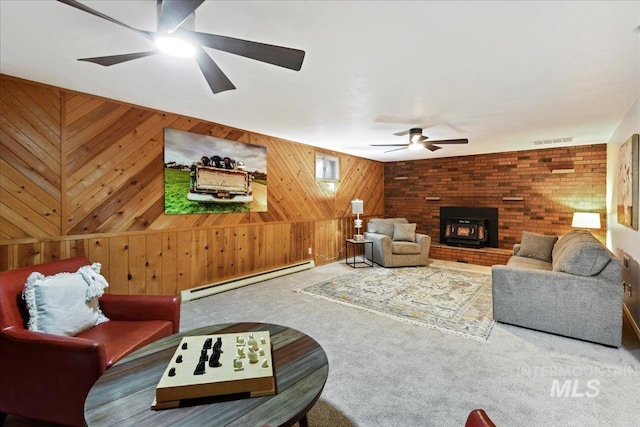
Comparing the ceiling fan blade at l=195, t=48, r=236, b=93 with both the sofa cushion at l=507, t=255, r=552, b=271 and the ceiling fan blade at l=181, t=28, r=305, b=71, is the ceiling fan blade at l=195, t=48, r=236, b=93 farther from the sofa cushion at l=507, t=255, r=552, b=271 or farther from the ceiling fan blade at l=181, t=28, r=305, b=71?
the sofa cushion at l=507, t=255, r=552, b=271

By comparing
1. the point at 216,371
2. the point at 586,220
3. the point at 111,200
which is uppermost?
the point at 111,200

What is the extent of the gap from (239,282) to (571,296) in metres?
3.87

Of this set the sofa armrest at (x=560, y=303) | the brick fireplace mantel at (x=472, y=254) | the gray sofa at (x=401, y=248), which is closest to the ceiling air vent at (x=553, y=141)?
the brick fireplace mantel at (x=472, y=254)

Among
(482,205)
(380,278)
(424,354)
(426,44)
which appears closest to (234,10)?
(426,44)

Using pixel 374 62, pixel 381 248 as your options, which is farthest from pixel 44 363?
pixel 381 248

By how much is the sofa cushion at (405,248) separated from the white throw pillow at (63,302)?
180 inches

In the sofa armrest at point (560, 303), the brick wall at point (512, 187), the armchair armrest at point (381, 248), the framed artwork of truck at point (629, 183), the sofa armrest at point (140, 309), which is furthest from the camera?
the armchair armrest at point (381, 248)

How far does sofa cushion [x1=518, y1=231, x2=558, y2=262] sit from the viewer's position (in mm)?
4461

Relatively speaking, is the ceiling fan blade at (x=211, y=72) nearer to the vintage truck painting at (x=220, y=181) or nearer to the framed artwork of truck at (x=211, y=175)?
the framed artwork of truck at (x=211, y=175)

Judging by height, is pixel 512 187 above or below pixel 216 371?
above

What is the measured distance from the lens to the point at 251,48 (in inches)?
62.0

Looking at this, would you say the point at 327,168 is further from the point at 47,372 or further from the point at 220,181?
the point at 47,372

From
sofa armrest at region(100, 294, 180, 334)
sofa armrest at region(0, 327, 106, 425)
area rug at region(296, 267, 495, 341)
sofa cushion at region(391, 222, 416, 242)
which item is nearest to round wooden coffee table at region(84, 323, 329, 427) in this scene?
sofa armrest at region(0, 327, 106, 425)

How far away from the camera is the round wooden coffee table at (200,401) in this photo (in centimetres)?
107
